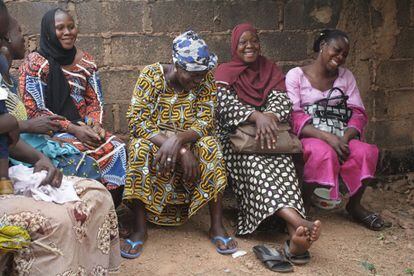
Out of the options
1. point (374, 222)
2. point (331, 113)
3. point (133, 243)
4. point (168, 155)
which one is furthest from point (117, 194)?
point (374, 222)

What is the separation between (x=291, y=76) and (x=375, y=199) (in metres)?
1.45

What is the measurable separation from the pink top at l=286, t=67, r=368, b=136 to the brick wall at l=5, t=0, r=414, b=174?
0.62 meters

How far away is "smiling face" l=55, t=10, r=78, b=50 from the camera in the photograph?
4102mm

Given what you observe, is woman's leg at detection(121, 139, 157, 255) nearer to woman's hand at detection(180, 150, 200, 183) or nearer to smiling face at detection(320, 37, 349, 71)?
woman's hand at detection(180, 150, 200, 183)

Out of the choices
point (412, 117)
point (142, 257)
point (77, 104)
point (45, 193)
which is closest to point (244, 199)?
point (142, 257)

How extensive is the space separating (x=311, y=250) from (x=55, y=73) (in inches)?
86.9

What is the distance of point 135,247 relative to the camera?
3855 mm

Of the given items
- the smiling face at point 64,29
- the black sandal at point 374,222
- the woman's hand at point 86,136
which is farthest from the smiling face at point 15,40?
the black sandal at point 374,222

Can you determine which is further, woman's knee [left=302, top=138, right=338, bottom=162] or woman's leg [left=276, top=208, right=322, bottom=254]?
woman's knee [left=302, top=138, right=338, bottom=162]

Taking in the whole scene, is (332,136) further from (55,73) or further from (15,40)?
(15,40)

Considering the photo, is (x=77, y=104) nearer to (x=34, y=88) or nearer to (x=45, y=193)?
(x=34, y=88)

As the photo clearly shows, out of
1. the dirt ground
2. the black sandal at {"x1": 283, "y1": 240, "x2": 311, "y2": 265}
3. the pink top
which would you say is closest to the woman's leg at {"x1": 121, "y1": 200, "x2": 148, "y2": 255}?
the dirt ground

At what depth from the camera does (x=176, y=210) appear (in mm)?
4238

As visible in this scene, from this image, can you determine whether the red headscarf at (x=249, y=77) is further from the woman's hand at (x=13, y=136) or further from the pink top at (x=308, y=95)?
the woman's hand at (x=13, y=136)
